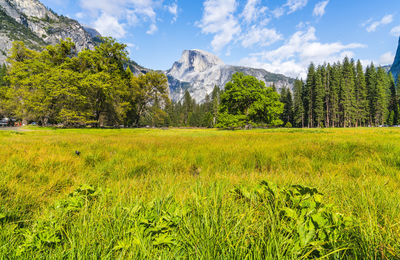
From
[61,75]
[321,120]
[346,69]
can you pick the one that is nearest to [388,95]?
[346,69]

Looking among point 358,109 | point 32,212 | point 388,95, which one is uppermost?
point 388,95

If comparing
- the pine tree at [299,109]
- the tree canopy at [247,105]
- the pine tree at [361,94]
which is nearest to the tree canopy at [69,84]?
the tree canopy at [247,105]

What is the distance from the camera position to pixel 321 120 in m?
57.8

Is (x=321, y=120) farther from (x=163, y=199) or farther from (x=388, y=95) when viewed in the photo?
(x=163, y=199)

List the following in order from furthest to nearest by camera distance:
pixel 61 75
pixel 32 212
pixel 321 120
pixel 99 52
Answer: pixel 321 120 → pixel 99 52 → pixel 61 75 → pixel 32 212

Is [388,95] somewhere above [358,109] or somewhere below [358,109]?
above

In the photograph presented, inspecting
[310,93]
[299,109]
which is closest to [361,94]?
[310,93]

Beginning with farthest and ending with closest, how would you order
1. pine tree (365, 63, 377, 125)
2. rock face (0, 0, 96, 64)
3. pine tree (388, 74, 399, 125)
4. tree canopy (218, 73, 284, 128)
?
rock face (0, 0, 96, 64)
pine tree (388, 74, 399, 125)
pine tree (365, 63, 377, 125)
tree canopy (218, 73, 284, 128)

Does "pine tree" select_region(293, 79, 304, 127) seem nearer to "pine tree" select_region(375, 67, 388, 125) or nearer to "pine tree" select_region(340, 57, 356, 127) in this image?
"pine tree" select_region(340, 57, 356, 127)

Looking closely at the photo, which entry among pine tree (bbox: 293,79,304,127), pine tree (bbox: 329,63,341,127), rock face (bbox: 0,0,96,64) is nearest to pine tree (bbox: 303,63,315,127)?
pine tree (bbox: 293,79,304,127)

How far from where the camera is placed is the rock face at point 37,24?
132 m

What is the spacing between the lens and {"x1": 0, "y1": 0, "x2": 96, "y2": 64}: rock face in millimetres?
131625

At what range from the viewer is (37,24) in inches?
6299

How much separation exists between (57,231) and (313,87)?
7121cm
